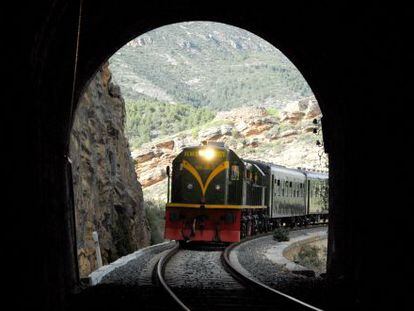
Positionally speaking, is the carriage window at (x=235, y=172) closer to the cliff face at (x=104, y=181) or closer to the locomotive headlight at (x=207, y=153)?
the locomotive headlight at (x=207, y=153)

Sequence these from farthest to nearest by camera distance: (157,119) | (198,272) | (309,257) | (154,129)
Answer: (157,119)
(154,129)
(309,257)
(198,272)

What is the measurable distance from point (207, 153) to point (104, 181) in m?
3.38

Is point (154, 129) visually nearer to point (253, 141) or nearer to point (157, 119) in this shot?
point (157, 119)

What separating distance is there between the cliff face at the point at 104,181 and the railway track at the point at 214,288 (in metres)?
2.87

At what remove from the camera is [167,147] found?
291 ft

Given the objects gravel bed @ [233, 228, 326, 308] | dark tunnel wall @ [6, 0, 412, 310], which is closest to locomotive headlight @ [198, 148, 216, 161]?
gravel bed @ [233, 228, 326, 308]

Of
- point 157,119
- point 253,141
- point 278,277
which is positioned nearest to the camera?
point 278,277

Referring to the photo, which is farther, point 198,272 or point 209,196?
point 209,196

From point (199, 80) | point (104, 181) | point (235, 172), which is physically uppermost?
point (199, 80)

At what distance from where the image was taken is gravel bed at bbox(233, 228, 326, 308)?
12.7m

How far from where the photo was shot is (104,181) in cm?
2427

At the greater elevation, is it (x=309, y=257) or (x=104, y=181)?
(x=104, y=181)

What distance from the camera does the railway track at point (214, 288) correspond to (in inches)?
443

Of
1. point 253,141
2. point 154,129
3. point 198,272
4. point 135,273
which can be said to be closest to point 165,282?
point 135,273
